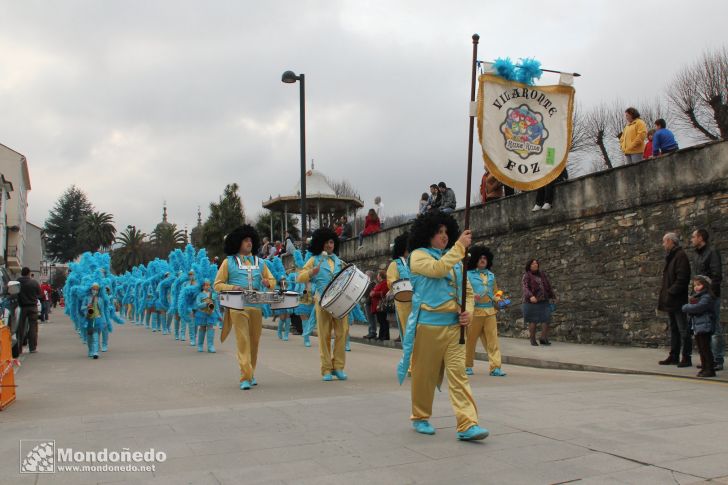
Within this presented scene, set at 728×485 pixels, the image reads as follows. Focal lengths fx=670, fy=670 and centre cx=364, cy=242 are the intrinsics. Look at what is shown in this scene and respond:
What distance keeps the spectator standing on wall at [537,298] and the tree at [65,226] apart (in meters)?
105

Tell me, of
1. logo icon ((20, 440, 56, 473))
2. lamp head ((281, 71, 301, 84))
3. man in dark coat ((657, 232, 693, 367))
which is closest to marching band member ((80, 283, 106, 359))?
lamp head ((281, 71, 301, 84))

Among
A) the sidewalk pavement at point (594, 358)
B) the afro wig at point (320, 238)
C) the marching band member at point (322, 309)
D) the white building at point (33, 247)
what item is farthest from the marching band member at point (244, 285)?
the white building at point (33, 247)

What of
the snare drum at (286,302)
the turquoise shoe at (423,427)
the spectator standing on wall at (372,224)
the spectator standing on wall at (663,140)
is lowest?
the turquoise shoe at (423,427)

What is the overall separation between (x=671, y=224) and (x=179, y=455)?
10544mm

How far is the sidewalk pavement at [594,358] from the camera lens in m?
10.2

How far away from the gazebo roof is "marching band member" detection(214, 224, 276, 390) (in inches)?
963

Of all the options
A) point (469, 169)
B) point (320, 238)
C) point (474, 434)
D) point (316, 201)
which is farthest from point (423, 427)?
point (316, 201)

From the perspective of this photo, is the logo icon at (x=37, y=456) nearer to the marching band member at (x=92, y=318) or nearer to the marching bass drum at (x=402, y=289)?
the marching bass drum at (x=402, y=289)

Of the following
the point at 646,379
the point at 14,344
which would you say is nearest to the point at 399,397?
the point at 646,379

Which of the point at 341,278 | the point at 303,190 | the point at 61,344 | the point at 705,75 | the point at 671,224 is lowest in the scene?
the point at 61,344

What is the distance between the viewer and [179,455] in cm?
516

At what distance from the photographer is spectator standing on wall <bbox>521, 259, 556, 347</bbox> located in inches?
554

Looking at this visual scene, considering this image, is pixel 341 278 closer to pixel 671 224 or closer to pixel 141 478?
pixel 141 478

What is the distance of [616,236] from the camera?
1390 centimetres
